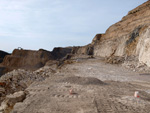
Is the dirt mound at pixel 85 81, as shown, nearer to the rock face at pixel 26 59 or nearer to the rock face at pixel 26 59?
the rock face at pixel 26 59

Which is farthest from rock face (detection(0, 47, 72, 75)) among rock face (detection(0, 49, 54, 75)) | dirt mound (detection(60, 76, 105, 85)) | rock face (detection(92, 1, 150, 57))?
dirt mound (detection(60, 76, 105, 85))

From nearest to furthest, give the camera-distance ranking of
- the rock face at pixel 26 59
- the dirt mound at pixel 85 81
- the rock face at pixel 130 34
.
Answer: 1. the dirt mound at pixel 85 81
2. the rock face at pixel 130 34
3. the rock face at pixel 26 59

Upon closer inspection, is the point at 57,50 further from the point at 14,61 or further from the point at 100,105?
the point at 100,105

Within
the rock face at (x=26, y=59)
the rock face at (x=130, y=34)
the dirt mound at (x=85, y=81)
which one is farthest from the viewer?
the rock face at (x=26, y=59)

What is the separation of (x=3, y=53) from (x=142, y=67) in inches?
2278

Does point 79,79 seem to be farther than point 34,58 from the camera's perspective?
No

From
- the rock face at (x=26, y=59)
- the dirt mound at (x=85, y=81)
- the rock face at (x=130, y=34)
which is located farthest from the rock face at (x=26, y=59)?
the dirt mound at (x=85, y=81)

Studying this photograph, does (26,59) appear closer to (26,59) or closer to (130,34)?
(26,59)

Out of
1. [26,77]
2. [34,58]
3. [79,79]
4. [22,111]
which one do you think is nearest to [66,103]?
[22,111]

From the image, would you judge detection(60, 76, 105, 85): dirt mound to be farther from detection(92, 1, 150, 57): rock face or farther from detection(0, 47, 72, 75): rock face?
detection(0, 47, 72, 75): rock face

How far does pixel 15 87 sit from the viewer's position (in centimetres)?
888

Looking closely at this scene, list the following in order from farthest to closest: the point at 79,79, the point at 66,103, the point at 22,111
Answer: the point at 79,79 < the point at 66,103 < the point at 22,111

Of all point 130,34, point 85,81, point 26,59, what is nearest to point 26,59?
point 26,59

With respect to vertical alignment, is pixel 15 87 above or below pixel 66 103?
below
